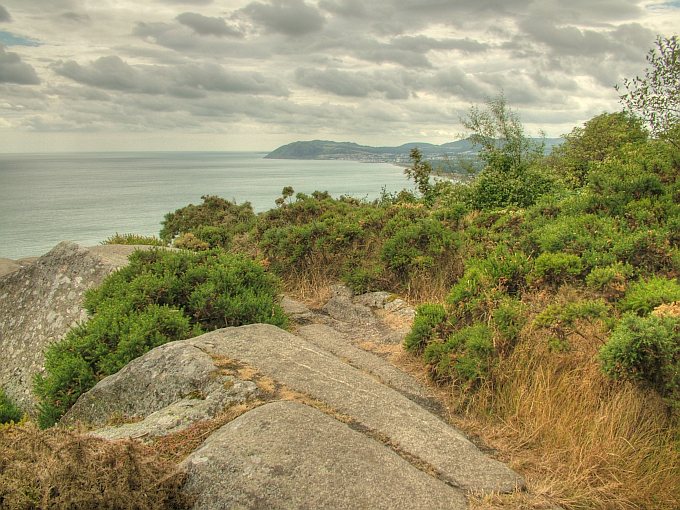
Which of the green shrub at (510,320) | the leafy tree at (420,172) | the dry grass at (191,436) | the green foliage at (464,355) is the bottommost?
the green foliage at (464,355)

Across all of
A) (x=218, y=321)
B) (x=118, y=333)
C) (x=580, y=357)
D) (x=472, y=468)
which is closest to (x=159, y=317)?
(x=118, y=333)

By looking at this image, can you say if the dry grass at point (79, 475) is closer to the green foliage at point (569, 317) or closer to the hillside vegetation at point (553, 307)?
the hillside vegetation at point (553, 307)

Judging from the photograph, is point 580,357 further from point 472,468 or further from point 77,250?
point 77,250

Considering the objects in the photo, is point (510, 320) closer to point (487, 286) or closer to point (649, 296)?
point (487, 286)

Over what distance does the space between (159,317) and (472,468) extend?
3710 mm

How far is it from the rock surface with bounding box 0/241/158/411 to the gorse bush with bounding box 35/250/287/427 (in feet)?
1.67

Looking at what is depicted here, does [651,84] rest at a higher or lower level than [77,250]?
higher

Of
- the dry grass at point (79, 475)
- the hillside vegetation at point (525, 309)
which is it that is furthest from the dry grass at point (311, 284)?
the dry grass at point (79, 475)

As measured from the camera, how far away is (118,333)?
235 inches

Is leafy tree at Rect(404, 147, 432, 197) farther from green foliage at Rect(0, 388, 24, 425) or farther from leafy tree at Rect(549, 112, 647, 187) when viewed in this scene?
green foliage at Rect(0, 388, 24, 425)

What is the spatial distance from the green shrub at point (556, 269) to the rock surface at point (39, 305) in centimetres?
587

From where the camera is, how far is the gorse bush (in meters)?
5.64

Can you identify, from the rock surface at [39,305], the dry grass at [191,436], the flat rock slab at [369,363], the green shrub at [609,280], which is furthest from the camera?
the rock surface at [39,305]

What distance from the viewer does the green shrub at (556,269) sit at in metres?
6.88
